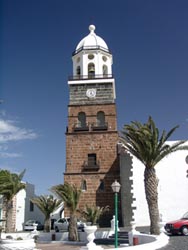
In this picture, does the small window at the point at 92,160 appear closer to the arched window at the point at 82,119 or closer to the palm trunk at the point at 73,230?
the arched window at the point at 82,119

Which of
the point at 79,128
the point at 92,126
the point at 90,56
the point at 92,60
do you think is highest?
the point at 90,56

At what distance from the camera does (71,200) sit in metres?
21.5

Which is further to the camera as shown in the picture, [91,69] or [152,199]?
[91,69]

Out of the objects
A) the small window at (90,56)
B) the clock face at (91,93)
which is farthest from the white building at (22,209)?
the small window at (90,56)

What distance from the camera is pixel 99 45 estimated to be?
33938 mm

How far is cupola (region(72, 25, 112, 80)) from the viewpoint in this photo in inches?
Answer: 1309

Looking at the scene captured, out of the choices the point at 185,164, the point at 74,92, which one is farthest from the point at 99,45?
the point at 185,164

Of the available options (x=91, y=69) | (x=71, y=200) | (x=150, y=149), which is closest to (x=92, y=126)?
(x=91, y=69)

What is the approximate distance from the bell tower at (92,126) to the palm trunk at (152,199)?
40.5 feet

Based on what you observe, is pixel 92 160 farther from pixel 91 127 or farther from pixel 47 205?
pixel 47 205

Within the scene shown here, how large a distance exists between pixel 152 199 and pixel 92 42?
21.5m

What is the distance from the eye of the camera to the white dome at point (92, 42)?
33.9 m

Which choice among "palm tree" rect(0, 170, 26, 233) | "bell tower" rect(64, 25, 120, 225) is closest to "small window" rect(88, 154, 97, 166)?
"bell tower" rect(64, 25, 120, 225)

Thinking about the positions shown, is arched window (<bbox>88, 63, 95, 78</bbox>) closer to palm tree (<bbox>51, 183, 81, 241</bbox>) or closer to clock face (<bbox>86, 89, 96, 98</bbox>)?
clock face (<bbox>86, 89, 96, 98</bbox>)
